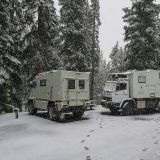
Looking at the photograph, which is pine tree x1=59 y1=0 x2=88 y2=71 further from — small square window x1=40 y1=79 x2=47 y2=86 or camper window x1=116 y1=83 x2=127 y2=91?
small square window x1=40 y1=79 x2=47 y2=86

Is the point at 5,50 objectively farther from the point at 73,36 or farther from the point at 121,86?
the point at 73,36

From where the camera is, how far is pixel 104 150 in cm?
1254

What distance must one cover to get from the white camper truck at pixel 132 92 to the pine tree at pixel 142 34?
6628 mm

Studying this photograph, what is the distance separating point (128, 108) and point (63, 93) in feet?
22.1

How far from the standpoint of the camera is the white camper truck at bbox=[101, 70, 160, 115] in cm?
2512

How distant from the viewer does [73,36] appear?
3600 cm

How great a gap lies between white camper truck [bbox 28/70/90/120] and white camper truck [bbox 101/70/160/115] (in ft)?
11.4

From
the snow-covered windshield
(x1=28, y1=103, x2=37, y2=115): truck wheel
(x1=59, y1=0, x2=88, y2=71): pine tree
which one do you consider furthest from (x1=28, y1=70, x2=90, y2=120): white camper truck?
(x1=59, y1=0, x2=88, y2=71): pine tree

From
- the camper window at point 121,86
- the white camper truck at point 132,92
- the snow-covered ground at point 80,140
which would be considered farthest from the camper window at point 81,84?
the camper window at point 121,86

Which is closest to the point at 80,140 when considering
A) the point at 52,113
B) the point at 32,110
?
the point at 52,113

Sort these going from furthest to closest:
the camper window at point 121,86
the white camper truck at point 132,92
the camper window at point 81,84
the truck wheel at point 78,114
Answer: the camper window at point 121,86, the white camper truck at point 132,92, the truck wheel at point 78,114, the camper window at point 81,84

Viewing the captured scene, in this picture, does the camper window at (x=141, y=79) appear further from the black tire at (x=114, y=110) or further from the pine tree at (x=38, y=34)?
the pine tree at (x=38, y=34)

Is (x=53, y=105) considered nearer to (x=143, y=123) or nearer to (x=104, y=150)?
(x=143, y=123)

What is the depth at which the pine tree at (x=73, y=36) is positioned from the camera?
1401 inches
